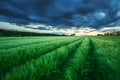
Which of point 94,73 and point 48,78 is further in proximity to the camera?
point 94,73

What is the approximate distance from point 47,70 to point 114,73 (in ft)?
3.77

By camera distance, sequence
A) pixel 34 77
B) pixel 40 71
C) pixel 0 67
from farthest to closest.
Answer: pixel 0 67 → pixel 40 71 → pixel 34 77

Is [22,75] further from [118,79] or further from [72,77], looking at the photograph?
[118,79]

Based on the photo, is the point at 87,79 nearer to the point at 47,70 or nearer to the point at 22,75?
the point at 47,70

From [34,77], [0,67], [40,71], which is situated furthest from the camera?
[0,67]

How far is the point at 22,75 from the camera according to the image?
2070 mm

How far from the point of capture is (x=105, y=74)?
232 cm

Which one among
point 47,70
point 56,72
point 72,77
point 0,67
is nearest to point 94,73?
point 72,77

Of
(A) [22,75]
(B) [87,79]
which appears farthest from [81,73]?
(A) [22,75]

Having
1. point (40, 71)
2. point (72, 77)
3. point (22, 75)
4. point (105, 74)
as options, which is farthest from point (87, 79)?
point (22, 75)

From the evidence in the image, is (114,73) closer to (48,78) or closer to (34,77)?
(48,78)

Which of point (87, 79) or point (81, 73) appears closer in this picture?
point (87, 79)

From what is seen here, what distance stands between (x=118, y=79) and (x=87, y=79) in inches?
18.0

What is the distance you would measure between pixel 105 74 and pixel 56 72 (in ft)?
2.68
